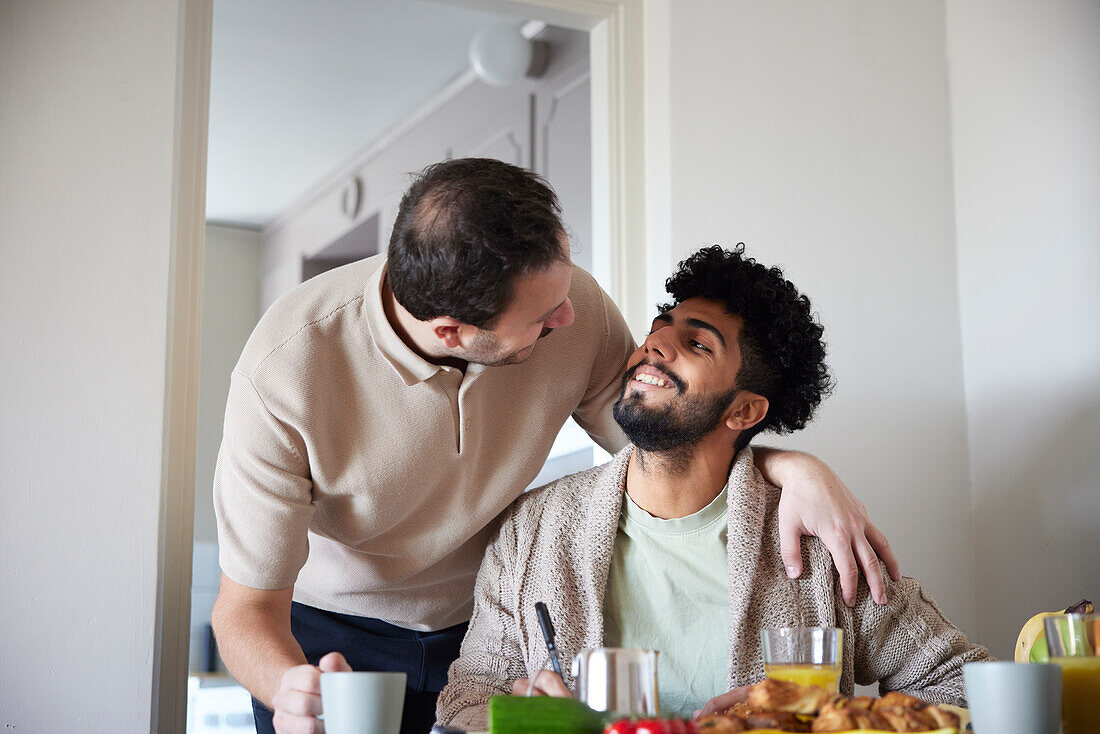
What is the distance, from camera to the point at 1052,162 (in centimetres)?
200

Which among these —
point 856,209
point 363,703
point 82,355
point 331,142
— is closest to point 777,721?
point 363,703

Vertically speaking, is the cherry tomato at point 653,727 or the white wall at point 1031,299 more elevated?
the white wall at point 1031,299

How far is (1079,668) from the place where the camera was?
0.96 m

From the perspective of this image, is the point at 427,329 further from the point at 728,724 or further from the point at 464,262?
the point at 728,724

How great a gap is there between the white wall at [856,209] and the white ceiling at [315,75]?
1.08 metres

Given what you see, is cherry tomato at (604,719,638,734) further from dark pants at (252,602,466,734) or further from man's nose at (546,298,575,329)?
dark pants at (252,602,466,734)

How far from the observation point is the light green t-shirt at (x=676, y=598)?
146 cm

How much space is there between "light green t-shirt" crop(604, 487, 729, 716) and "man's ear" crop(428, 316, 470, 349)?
0.38 meters

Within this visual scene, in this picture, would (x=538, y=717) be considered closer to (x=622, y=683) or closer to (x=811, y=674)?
(x=622, y=683)

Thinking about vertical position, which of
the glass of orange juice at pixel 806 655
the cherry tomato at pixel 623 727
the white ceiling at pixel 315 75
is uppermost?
the white ceiling at pixel 315 75

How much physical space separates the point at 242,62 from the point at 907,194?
2.09m

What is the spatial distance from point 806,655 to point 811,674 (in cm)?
2

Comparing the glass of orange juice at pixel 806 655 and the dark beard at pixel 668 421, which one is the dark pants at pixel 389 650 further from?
the glass of orange juice at pixel 806 655

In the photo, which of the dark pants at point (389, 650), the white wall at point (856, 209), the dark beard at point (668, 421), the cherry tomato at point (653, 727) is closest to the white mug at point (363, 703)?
the cherry tomato at point (653, 727)
